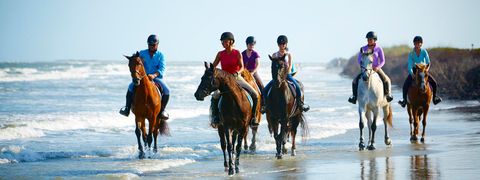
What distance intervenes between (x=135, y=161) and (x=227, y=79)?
335cm

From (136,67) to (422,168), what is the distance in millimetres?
5214

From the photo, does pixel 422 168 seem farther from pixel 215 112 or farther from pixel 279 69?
pixel 215 112

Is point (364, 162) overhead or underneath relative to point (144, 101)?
underneath

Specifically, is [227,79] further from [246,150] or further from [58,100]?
[58,100]

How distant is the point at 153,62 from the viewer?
14.6 metres

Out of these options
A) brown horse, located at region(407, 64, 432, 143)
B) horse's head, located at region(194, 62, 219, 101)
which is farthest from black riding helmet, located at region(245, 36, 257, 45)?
horse's head, located at region(194, 62, 219, 101)

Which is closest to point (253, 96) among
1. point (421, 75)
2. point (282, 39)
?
point (282, 39)

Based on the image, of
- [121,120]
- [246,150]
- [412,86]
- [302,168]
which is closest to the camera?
[302,168]

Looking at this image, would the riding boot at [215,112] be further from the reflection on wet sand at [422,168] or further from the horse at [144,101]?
the reflection on wet sand at [422,168]

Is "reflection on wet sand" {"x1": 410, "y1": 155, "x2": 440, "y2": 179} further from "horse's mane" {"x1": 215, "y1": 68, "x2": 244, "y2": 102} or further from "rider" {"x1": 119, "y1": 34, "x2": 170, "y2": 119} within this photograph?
"rider" {"x1": 119, "y1": 34, "x2": 170, "y2": 119}

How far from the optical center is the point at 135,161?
13.7 meters

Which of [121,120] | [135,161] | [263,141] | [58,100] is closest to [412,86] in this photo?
[263,141]

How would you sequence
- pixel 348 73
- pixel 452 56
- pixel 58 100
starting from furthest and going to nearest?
1. pixel 348 73
2. pixel 452 56
3. pixel 58 100

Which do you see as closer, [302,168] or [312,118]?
[302,168]
